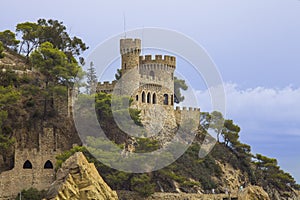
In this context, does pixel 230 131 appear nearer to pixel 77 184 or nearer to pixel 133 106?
pixel 133 106

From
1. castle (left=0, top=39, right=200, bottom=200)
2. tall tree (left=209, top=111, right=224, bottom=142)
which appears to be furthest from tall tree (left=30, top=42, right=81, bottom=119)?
tall tree (left=209, top=111, right=224, bottom=142)

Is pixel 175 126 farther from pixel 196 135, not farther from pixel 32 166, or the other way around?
pixel 32 166

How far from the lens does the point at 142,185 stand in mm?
53594

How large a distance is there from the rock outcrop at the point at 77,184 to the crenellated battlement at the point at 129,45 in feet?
65.1

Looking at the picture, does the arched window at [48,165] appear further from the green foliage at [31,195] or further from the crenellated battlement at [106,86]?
the crenellated battlement at [106,86]

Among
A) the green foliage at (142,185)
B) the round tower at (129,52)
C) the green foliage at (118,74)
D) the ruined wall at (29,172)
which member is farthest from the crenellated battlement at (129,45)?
the green foliage at (142,185)

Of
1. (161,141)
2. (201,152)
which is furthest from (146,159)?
(201,152)

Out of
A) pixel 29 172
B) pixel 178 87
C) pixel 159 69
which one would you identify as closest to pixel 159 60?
pixel 159 69

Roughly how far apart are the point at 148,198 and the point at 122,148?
4.18 meters

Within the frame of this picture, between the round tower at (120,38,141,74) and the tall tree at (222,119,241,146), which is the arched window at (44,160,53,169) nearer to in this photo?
the round tower at (120,38,141,74)

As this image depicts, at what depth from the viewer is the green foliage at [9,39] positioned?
6831cm

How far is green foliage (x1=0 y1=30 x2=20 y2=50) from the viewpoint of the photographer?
68.3m

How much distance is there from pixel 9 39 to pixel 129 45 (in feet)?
41.4

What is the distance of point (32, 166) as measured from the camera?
5291cm
